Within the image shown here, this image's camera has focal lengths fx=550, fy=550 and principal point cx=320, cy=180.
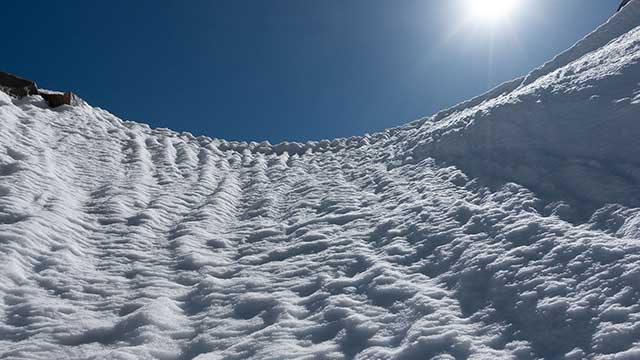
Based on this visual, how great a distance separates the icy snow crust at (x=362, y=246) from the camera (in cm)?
352

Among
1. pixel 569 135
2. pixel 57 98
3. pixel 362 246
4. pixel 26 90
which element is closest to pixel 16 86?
pixel 26 90

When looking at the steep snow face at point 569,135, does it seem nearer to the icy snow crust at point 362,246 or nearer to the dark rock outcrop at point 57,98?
the icy snow crust at point 362,246

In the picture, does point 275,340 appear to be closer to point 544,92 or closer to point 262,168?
point 544,92

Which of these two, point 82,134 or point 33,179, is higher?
point 82,134

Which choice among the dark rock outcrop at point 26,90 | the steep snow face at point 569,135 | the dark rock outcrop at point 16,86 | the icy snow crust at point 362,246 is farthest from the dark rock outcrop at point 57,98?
the steep snow face at point 569,135

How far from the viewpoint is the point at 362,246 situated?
5.52m

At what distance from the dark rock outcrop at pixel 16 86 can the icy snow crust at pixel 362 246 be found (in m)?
3.01

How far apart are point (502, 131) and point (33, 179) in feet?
20.8

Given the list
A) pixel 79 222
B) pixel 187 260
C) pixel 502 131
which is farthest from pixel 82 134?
pixel 502 131

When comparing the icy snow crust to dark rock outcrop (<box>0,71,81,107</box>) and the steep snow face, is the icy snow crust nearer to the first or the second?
the steep snow face

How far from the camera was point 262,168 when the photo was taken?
10.8 metres

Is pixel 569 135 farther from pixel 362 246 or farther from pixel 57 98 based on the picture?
pixel 57 98

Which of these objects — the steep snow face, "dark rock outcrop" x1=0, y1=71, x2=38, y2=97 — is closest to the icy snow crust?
the steep snow face

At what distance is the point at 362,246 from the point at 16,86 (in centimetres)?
1053
